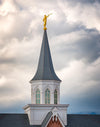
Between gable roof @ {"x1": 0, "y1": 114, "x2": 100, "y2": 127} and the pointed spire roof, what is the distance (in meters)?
7.57

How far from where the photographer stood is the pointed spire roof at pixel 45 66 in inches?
2918

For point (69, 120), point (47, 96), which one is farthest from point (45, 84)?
point (69, 120)

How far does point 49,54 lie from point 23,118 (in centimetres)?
1280

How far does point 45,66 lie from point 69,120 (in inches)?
422

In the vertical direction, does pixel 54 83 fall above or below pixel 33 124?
above

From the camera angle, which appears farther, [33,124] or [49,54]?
[49,54]

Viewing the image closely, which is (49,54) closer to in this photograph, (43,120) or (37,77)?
(37,77)

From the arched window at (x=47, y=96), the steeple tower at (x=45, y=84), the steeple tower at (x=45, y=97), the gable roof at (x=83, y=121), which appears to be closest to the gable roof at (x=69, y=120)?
the gable roof at (x=83, y=121)

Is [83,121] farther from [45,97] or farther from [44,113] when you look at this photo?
[45,97]

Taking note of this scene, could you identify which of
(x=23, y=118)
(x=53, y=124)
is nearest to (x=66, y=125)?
(x=53, y=124)

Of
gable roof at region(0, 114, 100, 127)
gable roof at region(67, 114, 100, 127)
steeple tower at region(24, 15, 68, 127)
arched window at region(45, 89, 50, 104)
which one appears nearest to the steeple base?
steeple tower at region(24, 15, 68, 127)

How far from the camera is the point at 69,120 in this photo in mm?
73938

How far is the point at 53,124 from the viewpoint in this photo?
70.0 meters

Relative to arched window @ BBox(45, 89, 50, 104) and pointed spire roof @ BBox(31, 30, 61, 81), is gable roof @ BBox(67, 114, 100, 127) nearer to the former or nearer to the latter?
arched window @ BBox(45, 89, 50, 104)
